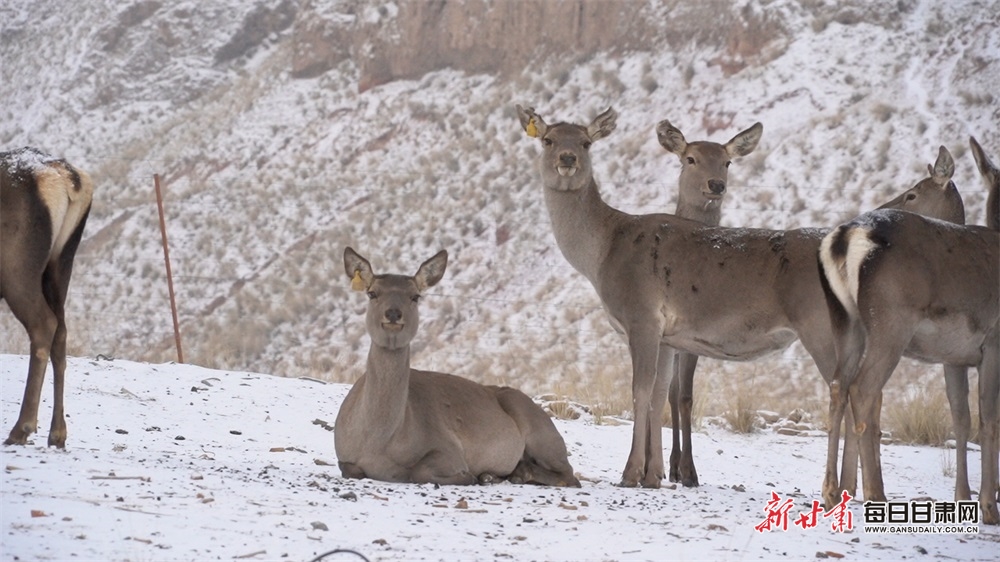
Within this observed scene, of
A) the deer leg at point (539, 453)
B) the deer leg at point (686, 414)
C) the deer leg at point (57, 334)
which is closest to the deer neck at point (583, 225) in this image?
the deer leg at point (686, 414)

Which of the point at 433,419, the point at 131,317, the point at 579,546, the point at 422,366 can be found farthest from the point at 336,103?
the point at 579,546

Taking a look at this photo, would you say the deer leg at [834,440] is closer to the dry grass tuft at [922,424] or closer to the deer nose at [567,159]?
the deer nose at [567,159]

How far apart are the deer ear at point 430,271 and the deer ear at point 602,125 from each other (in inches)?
87.7

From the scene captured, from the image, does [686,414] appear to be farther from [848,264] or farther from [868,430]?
[848,264]

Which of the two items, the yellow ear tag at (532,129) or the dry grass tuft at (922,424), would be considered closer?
the yellow ear tag at (532,129)

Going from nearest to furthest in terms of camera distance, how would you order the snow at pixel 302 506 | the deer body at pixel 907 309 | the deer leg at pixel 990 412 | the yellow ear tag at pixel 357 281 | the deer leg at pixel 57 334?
the snow at pixel 302 506 < the deer body at pixel 907 309 < the deer leg at pixel 990 412 < the deer leg at pixel 57 334 < the yellow ear tag at pixel 357 281

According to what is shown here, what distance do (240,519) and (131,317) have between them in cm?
2739

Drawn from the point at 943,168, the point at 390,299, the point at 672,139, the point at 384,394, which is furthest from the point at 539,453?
the point at 943,168

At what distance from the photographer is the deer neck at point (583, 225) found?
10.1 m

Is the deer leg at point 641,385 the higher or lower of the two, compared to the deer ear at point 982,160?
lower

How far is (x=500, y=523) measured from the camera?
23.5 ft

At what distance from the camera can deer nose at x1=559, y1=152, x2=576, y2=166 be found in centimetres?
1024

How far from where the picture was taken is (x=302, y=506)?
7066mm

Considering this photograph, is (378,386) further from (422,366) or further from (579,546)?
(422,366)
